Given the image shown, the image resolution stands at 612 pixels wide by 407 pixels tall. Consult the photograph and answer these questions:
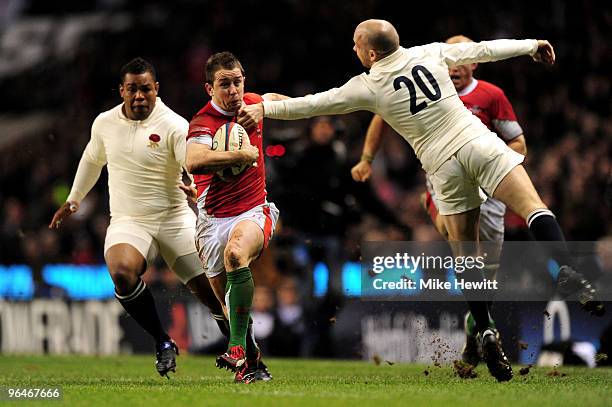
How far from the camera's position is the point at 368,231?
45.9ft

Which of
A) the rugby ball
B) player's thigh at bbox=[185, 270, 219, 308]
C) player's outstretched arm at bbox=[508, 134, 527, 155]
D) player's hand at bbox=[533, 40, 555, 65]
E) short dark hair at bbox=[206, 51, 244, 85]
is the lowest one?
player's thigh at bbox=[185, 270, 219, 308]

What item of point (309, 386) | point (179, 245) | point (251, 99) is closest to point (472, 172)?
point (251, 99)

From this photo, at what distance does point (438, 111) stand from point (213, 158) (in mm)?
1729

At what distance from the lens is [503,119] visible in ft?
31.6

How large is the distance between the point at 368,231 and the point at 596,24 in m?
4.19

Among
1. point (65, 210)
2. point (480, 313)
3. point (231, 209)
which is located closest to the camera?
point (231, 209)

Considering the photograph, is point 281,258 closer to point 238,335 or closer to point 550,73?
point 550,73

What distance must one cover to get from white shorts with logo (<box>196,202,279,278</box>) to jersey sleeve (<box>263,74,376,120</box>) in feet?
2.45

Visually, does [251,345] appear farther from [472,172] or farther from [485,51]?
[485,51]

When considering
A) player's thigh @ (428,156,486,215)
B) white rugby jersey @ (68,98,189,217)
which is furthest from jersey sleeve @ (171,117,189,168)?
A: player's thigh @ (428,156,486,215)

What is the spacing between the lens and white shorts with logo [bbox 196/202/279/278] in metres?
8.13

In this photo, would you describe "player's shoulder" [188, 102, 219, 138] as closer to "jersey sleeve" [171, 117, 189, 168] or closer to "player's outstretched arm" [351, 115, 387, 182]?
"jersey sleeve" [171, 117, 189, 168]

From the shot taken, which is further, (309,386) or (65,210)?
(65,210)

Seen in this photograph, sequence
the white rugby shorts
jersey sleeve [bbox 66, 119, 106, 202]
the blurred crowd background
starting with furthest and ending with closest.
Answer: the blurred crowd background
the white rugby shorts
jersey sleeve [bbox 66, 119, 106, 202]
